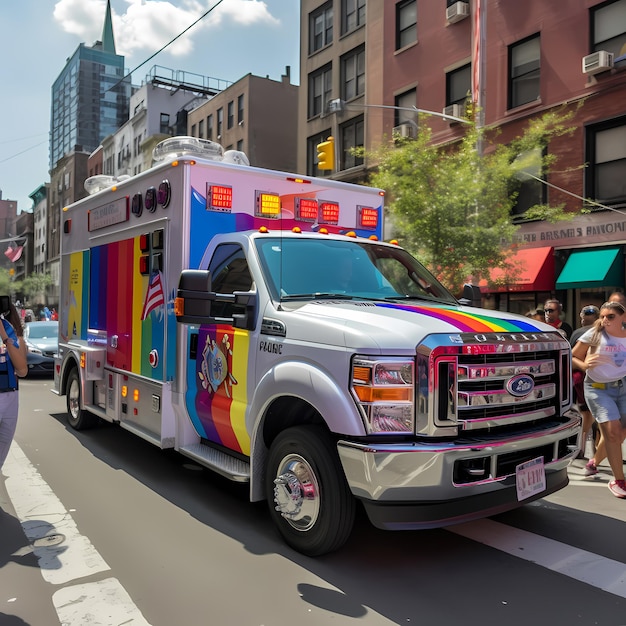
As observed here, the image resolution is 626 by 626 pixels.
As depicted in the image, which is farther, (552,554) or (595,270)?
(595,270)

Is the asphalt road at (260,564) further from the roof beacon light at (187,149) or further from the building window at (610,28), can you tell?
the building window at (610,28)

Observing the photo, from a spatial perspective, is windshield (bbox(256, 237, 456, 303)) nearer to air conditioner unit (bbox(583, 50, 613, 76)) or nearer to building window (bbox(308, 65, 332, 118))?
air conditioner unit (bbox(583, 50, 613, 76))

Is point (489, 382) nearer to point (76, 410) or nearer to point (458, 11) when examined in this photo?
point (76, 410)

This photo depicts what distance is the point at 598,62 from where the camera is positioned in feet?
49.6

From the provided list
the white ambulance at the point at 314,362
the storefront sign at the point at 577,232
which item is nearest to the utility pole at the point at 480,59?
the storefront sign at the point at 577,232

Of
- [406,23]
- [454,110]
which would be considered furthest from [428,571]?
[406,23]

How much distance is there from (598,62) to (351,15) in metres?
13.6

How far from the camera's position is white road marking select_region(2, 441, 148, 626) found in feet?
11.2

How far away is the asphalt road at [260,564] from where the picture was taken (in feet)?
11.2

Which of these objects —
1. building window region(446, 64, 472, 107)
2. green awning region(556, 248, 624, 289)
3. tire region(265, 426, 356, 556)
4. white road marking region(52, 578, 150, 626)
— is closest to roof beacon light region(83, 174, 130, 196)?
tire region(265, 426, 356, 556)

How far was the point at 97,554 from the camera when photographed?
4.18 m

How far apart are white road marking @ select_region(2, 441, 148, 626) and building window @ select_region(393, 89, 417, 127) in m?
18.7

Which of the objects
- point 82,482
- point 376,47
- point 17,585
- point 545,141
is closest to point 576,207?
point 545,141

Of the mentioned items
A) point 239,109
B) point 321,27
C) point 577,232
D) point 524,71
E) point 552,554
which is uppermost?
point 321,27
